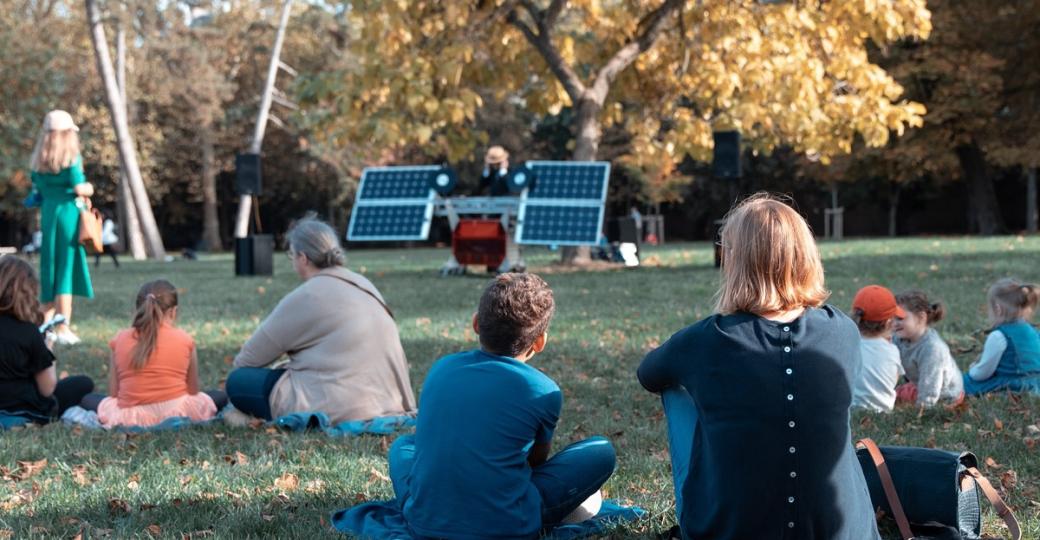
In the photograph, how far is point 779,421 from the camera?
10.3 feet

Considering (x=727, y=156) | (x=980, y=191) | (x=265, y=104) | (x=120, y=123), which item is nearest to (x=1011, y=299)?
(x=727, y=156)

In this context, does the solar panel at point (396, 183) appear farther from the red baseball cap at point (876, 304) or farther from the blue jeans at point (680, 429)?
the blue jeans at point (680, 429)

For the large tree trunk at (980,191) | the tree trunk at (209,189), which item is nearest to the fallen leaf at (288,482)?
the large tree trunk at (980,191)

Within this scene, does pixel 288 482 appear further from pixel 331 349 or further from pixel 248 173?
pixel 248 173

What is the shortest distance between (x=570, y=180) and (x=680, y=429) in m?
15.0

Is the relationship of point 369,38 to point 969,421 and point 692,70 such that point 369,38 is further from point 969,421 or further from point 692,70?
point 969,421

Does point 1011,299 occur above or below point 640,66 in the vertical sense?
below

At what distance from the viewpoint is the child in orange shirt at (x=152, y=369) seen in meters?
5.98

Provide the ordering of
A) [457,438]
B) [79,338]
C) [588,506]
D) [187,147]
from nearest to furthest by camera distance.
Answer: [457,438] < [588,506] < [79,338] < [187,147]

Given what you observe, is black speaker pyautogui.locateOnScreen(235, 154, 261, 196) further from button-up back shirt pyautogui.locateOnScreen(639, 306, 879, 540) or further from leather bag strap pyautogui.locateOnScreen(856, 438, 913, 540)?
button-up back shirt pyautogui.locateOnScreen(639, 306, 879, 540)

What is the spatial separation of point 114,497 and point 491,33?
15.4m

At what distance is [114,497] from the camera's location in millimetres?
4441

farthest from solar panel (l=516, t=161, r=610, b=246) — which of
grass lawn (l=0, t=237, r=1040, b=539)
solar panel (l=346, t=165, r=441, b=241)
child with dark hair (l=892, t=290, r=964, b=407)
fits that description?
child with dark hair (l=892, t=290, r=964, b=407)

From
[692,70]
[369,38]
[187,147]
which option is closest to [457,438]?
[369,38]
